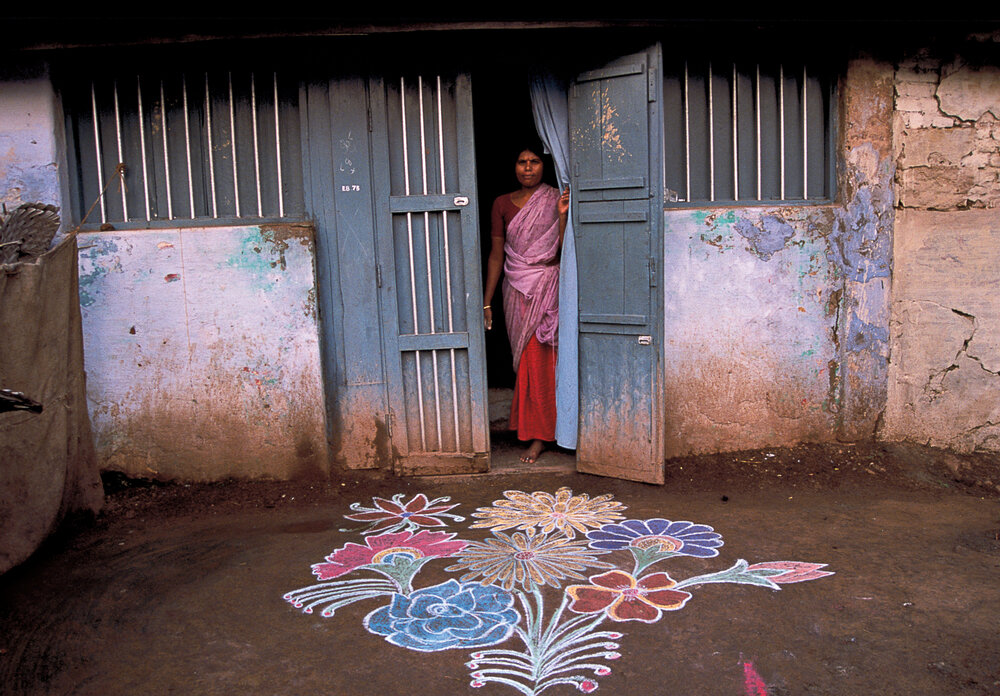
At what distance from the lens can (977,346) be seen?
4996 millimetres

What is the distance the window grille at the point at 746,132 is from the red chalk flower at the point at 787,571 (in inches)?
94.0

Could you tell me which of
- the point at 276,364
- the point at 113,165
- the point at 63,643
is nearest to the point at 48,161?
the point at 113,165

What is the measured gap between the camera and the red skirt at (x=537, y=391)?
5391 mm

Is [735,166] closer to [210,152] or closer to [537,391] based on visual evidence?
[537,391]

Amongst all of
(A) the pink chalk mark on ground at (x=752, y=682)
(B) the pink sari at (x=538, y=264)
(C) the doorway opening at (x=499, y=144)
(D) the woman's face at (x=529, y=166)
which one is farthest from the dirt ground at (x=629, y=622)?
(C) the doorway opening at (x=499, y=144)

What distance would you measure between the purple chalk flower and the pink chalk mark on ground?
3.12ft

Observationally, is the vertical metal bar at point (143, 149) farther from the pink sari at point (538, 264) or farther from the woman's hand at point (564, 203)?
the woman's hand at point (564, 203)

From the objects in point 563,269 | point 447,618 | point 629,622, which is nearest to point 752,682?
point 629,622

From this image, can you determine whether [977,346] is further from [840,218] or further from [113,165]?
[113,165]

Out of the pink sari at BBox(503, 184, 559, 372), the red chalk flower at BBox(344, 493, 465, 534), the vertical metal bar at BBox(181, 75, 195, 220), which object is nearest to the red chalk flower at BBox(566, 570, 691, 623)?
the red chalk flower at BBox(344, 493, 465, 534)

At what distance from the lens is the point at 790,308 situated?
16.7 feet

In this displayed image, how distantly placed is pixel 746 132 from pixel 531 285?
5.56ft

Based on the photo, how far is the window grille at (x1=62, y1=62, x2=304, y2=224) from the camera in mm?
4895

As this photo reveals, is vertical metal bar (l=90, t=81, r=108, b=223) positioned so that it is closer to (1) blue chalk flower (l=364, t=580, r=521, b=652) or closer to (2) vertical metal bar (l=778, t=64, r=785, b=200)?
(1) blue chalk flower (l=364, t=580, r=521, b=652)
